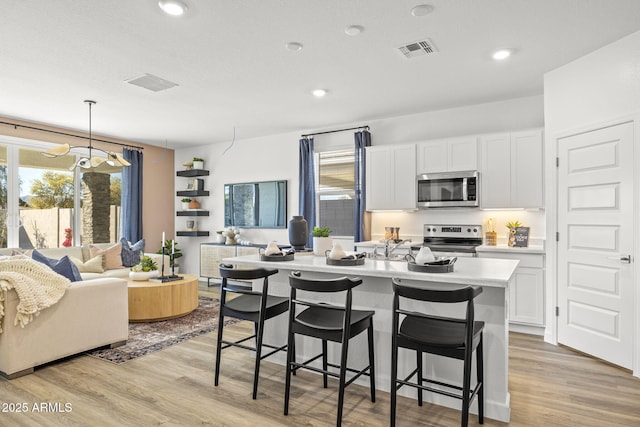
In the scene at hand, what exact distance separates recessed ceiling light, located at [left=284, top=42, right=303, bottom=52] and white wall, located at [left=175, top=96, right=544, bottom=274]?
8.34ft

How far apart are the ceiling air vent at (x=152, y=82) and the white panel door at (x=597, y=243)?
13.3ft

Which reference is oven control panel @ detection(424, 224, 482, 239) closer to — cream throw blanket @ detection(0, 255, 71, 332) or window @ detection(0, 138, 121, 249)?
cream throw blanket @ detection(0, 255, 71, 332)

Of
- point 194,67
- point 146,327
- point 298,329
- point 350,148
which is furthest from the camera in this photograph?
point 350,148

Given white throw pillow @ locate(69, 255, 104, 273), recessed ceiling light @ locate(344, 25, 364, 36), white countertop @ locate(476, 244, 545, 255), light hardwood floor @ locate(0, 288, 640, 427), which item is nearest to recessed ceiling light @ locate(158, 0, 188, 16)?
recessed ceiling light @ locate(344, 25, 364, 36)

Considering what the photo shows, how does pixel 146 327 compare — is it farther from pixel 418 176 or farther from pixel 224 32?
pixel 418 176

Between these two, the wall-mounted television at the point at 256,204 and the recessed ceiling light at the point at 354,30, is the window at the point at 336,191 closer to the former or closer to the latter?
the wall-mounted television at the point at 256,204

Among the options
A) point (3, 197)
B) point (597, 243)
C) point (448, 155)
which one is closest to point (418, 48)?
point (448, 155)

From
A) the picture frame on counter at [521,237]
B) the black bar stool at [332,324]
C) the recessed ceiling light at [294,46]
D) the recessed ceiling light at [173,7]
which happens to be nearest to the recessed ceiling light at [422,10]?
the recessed ceiling light at [294,46]

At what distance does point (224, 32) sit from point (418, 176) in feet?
9.71

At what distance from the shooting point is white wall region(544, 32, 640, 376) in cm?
319

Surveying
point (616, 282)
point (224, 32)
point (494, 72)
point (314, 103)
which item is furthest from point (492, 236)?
point (224, 32)

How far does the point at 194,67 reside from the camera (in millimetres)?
3730

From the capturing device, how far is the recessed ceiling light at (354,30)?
2963 millimetres

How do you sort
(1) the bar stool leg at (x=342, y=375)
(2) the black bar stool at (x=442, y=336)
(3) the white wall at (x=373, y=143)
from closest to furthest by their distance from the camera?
(2) the black bar stool at (x=442, y=336) < (1) the bar stool leg at (x=342, y=375) < (3) the white wall at (x=373, y=143)
